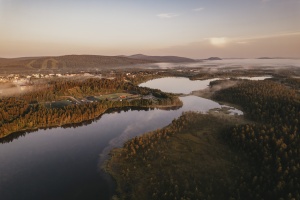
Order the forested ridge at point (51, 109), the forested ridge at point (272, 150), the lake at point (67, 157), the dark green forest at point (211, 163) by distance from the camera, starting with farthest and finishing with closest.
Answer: the forested ridge at point (51, 109)
the lake at point (67, 157)
the dark green forest at point (211, 163)
the forested ridge at point (272, 150)

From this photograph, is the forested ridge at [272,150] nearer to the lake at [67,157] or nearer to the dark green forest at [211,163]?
the dark green forest at [211,163]

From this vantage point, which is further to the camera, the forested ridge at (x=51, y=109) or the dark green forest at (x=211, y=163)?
the forested ridge at (x=51, y=109)

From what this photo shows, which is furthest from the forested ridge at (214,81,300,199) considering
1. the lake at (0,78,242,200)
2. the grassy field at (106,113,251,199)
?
the lake at (0,78,242,200)

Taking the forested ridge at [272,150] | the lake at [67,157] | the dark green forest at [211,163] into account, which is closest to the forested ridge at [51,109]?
the lake at [67,157]

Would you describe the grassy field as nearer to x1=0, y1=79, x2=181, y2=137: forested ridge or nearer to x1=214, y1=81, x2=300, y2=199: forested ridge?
x1=214, y1=81, x2=300, y2=199: forested ridge

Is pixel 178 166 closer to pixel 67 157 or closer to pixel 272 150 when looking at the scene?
pixel 272 150

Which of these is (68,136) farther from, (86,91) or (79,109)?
(86,91)

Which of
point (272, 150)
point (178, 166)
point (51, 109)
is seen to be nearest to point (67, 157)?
point (178, 166)
